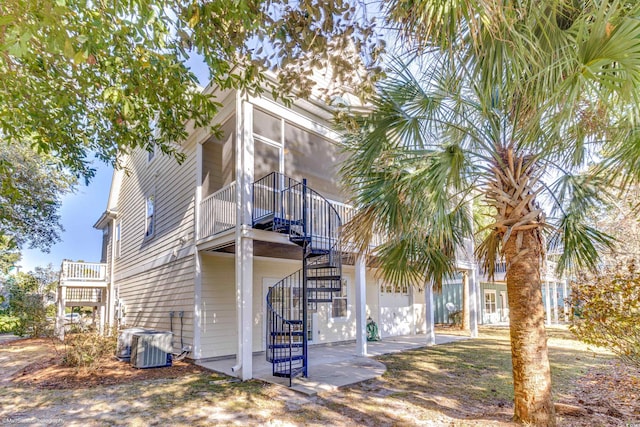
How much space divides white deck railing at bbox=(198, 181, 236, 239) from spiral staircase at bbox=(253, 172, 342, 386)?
1.71ft

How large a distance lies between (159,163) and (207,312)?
570 cm

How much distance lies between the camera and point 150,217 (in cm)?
1252

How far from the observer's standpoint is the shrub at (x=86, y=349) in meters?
7.73

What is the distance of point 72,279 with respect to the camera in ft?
49.5

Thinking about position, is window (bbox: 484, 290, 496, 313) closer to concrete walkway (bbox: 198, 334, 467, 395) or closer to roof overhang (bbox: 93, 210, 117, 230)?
concrete walkway (bbox: 198, 334, 467, 395)

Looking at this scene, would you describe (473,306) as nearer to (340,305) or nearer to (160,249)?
(340,305)

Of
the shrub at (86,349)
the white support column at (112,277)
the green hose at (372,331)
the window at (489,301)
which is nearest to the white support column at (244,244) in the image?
the shrub at (86,349)

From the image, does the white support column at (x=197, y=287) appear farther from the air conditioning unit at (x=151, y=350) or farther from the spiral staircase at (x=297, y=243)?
the spiral staircase at (x=297, y=243)

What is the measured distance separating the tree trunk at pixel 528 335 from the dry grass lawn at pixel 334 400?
1.43 ft

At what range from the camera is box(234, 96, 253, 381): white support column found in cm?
698

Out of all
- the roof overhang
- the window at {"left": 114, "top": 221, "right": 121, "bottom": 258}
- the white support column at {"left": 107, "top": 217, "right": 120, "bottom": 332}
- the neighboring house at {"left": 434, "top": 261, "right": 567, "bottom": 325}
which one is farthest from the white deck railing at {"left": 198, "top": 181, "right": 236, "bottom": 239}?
the neighboring house at {"left": 434, "top": 261, "right": 567, "bottom": 325}

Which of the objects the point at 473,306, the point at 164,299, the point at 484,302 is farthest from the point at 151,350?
the point at 484,302

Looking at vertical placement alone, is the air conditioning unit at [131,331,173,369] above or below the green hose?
above

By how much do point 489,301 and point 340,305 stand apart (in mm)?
13385
